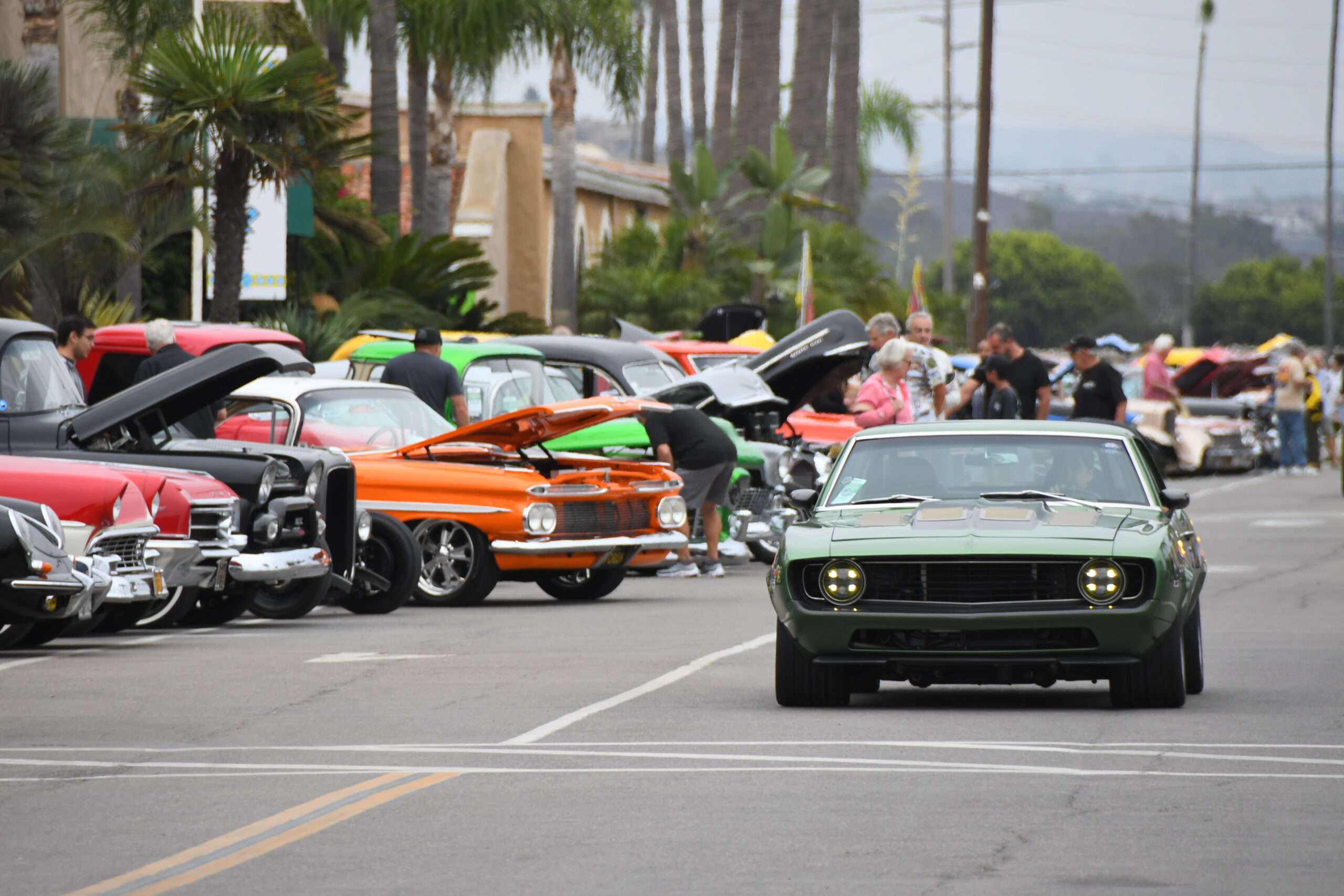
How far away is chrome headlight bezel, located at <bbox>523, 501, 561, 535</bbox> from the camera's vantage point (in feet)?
52.0

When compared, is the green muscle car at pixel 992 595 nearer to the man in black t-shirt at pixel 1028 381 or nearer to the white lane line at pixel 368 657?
the white lane line at pixel 368 657

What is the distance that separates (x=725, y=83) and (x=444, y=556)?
132 ft

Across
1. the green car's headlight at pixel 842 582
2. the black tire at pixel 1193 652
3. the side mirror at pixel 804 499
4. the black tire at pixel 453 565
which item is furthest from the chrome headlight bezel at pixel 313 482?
the black tire at pixel 1193 652

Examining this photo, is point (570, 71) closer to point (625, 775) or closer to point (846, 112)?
point (846, 112)

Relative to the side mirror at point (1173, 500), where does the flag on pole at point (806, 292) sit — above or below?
above

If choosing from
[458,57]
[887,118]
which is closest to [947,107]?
[887,118]

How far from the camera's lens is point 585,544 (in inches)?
635

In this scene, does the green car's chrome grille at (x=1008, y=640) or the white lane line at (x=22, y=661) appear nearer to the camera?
the green car's chrome grille at (x=1008, y=640)

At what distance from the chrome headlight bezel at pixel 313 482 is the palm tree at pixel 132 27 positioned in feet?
33.8

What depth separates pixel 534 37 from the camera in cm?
3350

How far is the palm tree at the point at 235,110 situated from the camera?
22641 mm

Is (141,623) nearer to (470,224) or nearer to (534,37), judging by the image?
(534,37)

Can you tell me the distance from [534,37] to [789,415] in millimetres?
13495

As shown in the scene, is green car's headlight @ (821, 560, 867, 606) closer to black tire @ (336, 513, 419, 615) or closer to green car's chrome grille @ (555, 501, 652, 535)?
black tire @ (336, 513, 419, 615)
